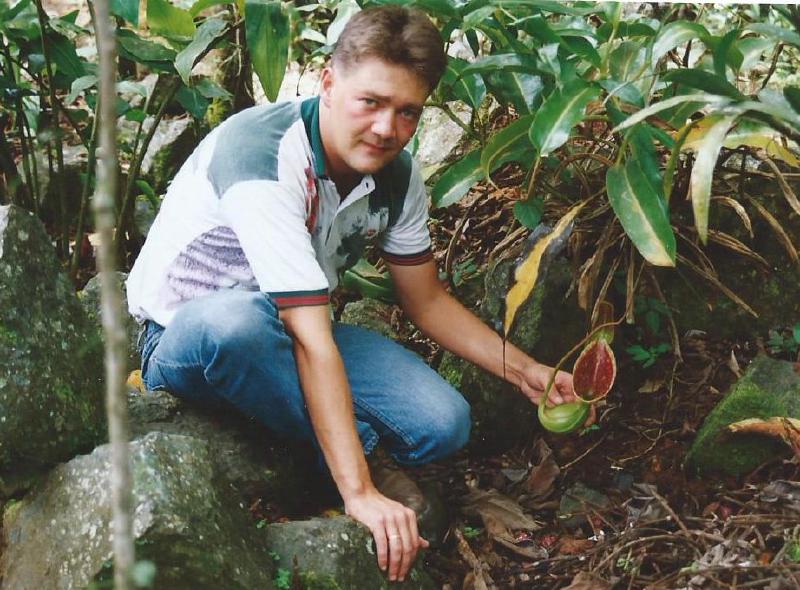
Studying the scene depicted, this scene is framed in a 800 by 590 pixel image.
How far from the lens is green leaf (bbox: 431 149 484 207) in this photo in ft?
7.38

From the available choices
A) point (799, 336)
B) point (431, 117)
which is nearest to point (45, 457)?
point (799, 336)

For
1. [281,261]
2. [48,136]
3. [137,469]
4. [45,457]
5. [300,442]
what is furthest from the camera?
[48,136]

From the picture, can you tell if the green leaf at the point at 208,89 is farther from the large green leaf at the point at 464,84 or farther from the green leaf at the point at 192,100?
the large green leaf at the point at 464,84

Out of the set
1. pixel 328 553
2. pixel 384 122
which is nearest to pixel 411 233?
pixel 384 122

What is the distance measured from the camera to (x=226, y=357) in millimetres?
1852

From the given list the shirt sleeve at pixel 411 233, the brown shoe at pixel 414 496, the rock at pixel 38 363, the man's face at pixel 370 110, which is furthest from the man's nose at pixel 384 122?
the brown shoe at pixel 414 496

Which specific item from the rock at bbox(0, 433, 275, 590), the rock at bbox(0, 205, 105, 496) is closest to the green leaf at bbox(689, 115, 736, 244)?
the rock at bbox(0, 433, 275, 590)

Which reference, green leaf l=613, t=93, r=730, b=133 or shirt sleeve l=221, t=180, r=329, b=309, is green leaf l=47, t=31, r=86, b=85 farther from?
green leaf l=613, t=93, r=730, b=133

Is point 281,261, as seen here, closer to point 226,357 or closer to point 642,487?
point 226,357

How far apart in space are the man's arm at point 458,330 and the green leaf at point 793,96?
2.47 feet

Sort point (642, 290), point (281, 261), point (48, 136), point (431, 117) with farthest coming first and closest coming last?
point (431, 117), point (48, 136), point (642, 290), point (281, 261)

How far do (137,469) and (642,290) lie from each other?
1.49 m

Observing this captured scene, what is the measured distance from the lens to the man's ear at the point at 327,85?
75.5 inches

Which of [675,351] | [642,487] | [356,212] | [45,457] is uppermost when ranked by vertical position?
[356,212]
